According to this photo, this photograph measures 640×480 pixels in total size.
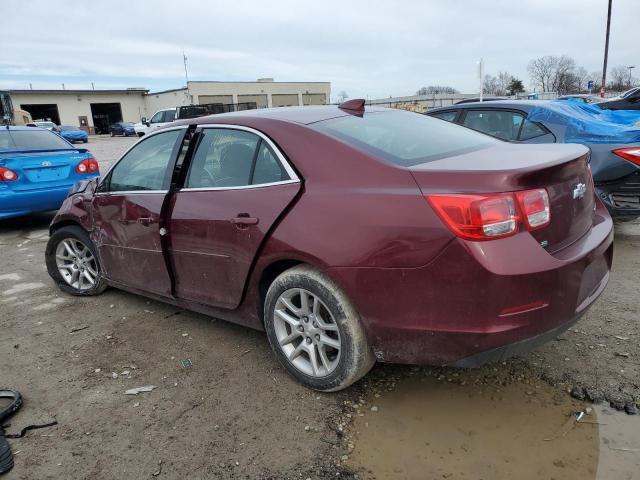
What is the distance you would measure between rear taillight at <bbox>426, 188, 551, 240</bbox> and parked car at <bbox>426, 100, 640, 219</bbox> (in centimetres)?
240

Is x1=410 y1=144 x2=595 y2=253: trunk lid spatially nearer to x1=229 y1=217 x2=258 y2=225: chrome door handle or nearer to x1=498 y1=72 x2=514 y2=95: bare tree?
x1=229 y1=217 x2=258 y2=225: chrome door handle

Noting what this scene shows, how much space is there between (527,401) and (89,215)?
11.6 feet

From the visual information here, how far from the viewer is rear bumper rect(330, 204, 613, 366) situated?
219 centimetres

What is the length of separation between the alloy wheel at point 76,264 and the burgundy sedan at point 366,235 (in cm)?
106

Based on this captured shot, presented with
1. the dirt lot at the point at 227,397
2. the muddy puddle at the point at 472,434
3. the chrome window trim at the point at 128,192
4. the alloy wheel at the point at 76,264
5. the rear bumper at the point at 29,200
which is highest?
the chrome window trim at the point at 128,192

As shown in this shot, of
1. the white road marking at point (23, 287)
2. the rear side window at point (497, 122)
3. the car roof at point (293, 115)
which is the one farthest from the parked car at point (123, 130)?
the car roof at point (293, 115)

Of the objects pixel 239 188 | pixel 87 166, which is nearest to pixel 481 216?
pixel 239 188

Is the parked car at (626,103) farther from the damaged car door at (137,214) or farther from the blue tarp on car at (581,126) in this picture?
the damaged car door at (137,214)

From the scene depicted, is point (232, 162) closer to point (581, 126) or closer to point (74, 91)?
point (581, 126)

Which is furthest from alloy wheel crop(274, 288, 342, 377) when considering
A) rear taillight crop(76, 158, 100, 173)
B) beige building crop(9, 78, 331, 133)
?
beige building crop(9, 78, 331, 133)

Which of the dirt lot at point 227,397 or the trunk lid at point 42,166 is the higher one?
the trunk lid at point 42,166

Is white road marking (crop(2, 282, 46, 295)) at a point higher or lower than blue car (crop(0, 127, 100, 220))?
lower

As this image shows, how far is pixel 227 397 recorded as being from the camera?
2.91 metres

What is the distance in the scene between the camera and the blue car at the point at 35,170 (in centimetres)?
671
